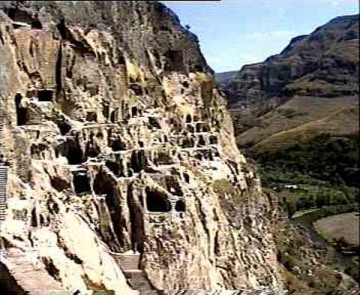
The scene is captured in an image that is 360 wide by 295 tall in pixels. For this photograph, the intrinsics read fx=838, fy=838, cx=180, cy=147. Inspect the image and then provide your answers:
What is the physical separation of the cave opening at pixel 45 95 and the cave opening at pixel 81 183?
2.44 meters

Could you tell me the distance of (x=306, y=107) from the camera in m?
40.2

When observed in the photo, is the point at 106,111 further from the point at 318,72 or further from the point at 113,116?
the point at 318,72

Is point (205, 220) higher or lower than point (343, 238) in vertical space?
higher

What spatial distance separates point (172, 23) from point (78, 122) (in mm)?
5678

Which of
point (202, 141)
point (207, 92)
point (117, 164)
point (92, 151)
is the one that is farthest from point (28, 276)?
point (207, 92)

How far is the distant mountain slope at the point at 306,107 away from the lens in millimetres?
26766

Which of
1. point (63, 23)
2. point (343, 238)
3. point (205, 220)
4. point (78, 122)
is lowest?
point (343, 238)

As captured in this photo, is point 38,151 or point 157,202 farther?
point 157,202

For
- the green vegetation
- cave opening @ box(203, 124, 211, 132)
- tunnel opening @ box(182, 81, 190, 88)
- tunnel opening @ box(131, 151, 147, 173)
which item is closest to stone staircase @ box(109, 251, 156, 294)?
tunnel opening @ box(131, 151, 147, 173)

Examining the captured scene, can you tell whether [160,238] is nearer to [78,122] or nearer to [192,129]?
[78,122]

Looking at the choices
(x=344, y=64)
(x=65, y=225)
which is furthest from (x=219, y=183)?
(x=344, y=64)

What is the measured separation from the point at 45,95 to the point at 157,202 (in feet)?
9.71

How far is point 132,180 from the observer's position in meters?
10.7

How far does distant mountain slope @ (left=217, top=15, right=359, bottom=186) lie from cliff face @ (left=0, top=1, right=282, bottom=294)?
2.23 meters
